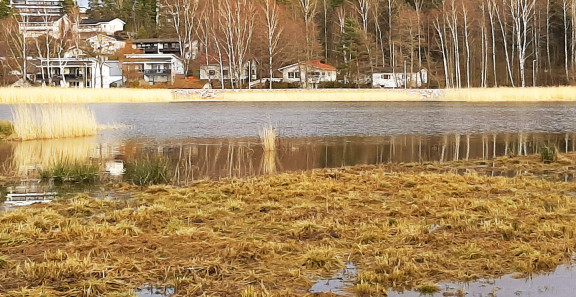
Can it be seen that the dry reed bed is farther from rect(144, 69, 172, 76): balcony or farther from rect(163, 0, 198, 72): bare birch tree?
rect(144, 69, 172, 76): balcony

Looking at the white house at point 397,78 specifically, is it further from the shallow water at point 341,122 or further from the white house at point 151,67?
the shallow water at point 341,122

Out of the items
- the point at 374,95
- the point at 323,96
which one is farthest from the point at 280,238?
the point at 323,96

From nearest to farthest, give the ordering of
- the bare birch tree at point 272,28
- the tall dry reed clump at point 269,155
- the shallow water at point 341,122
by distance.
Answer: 1. the tall dry reed clump at point 269,155
2. the shallow water at point 341,122
3. the bare birch tree at point 272,28

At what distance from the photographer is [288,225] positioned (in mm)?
7723

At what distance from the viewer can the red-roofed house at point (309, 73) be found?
227ft

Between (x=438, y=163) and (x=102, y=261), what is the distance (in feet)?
33.9

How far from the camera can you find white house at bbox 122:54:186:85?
76438 millimetres

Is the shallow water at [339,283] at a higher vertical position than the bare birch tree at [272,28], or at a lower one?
lower

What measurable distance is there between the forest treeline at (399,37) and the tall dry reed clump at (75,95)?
48.0ft

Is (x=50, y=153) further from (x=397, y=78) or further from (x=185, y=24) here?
(x=185, y=24)

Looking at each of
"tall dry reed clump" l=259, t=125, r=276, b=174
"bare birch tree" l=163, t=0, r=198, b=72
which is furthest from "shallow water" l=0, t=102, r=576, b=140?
"bare birch tree" l=163, t=0, r=198, b=72

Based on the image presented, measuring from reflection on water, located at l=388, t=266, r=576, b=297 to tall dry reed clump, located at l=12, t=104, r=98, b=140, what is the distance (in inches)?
690

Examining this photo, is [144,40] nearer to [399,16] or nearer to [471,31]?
[399,16]

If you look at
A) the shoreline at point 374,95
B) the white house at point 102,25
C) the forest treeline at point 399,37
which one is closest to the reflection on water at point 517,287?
the shoreline at point 374,95
